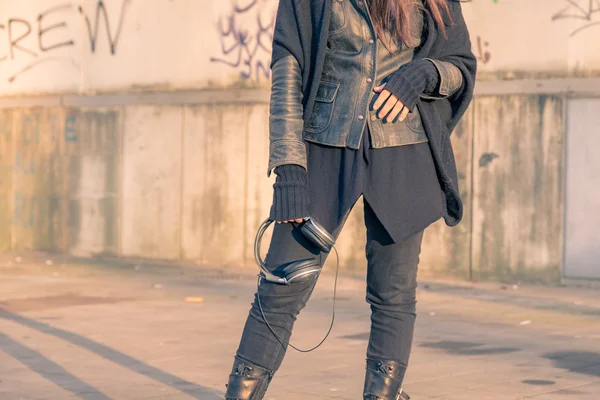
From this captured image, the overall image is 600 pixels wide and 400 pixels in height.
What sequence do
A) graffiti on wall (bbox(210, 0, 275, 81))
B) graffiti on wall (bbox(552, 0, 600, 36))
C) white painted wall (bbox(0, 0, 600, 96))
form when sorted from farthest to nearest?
1. graffiti on wall (bbox(210, 0, 275, 81))
2. white painted wall (bbox(0, 0, 600, 96))
3. graffiti on wall (bbox(552, 0, 600, 36))

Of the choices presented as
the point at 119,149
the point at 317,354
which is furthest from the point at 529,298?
the point at 119,149

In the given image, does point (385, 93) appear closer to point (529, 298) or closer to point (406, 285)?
point (406, 285)

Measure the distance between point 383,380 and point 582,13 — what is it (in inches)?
271

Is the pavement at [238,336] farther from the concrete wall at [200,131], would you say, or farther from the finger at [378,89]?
the finger at [378,89]

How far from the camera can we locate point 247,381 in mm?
4004

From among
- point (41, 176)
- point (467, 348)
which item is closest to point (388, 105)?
point (467, 348)

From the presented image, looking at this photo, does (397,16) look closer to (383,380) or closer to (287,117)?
(287,117)

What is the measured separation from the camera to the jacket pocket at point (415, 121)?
4.06m

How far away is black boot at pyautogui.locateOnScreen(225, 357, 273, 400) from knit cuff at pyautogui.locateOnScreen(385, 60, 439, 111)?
100 cm

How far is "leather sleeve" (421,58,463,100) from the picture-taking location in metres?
4.05

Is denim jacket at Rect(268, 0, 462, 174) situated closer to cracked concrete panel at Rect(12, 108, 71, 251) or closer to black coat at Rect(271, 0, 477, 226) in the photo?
black coat at Rect(271, 0, 477, 226)

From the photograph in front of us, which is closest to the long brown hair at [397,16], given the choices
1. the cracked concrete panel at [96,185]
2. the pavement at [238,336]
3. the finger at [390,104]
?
the finger at [390,104]

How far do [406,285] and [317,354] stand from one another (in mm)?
2706

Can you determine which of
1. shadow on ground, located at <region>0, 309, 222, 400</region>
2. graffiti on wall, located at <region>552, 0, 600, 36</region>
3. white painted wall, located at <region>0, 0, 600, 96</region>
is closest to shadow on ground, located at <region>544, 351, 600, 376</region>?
shadow on ground, located at <region>0, 309, 222, 400</region>
